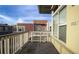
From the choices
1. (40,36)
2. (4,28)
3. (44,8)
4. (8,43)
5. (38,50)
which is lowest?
(38,50)

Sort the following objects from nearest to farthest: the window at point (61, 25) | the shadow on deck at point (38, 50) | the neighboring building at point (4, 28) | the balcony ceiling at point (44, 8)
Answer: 1. the window at point (61, 25)
2. the shadow on deck at point (38, 50)
3. the neighboring building at point (4, 28)
4. the balcony ceiling at point (44, 8)

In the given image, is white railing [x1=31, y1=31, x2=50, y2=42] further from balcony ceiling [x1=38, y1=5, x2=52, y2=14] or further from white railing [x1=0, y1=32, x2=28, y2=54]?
white railing [x1=0, y1=32, x2=28, y2=54]

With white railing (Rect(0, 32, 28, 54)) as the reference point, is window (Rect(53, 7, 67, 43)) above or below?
above

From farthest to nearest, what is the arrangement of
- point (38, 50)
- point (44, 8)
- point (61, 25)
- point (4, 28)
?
point (44, 8)
point (4, 28)
point (38, 50)
point (61, 25)

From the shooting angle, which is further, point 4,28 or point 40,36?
point 40,36

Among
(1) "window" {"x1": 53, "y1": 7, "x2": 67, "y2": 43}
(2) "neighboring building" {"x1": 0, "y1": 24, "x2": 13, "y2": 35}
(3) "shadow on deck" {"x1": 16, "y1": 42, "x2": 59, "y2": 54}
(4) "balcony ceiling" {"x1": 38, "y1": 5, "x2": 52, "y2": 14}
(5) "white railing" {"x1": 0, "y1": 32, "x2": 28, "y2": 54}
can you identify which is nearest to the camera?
(5) "white railing" {"x1": 0, "y1": 32, "x2": 28, "y2": 54}

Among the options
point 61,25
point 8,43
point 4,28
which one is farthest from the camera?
point 4,28

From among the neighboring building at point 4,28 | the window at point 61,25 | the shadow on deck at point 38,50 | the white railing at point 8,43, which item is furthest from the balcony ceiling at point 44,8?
the white railing at point 8,43

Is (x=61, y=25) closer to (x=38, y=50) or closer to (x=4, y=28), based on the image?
(x=38, y=50)

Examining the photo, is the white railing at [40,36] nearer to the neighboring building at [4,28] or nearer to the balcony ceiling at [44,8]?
the balcony ceiling at [44,8]

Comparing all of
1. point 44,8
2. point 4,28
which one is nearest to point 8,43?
point 4,28

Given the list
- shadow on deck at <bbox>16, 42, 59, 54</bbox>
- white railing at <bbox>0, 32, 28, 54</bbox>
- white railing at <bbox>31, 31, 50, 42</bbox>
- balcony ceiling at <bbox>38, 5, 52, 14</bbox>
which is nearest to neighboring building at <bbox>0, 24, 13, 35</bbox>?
shadow on deck at <bbox>16, 42, 59, 54</bbox>

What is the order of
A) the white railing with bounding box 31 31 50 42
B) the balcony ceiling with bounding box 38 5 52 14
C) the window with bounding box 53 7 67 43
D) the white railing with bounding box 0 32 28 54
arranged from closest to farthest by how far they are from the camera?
the white railing with bounding box 0 32 28 54
the window with bounding box 53 7 67 43
the balcony ceiling with bounding box 38 5 52 14
the white railing with bounding box 31 31 50 42

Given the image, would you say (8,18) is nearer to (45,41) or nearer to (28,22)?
(28,22)
